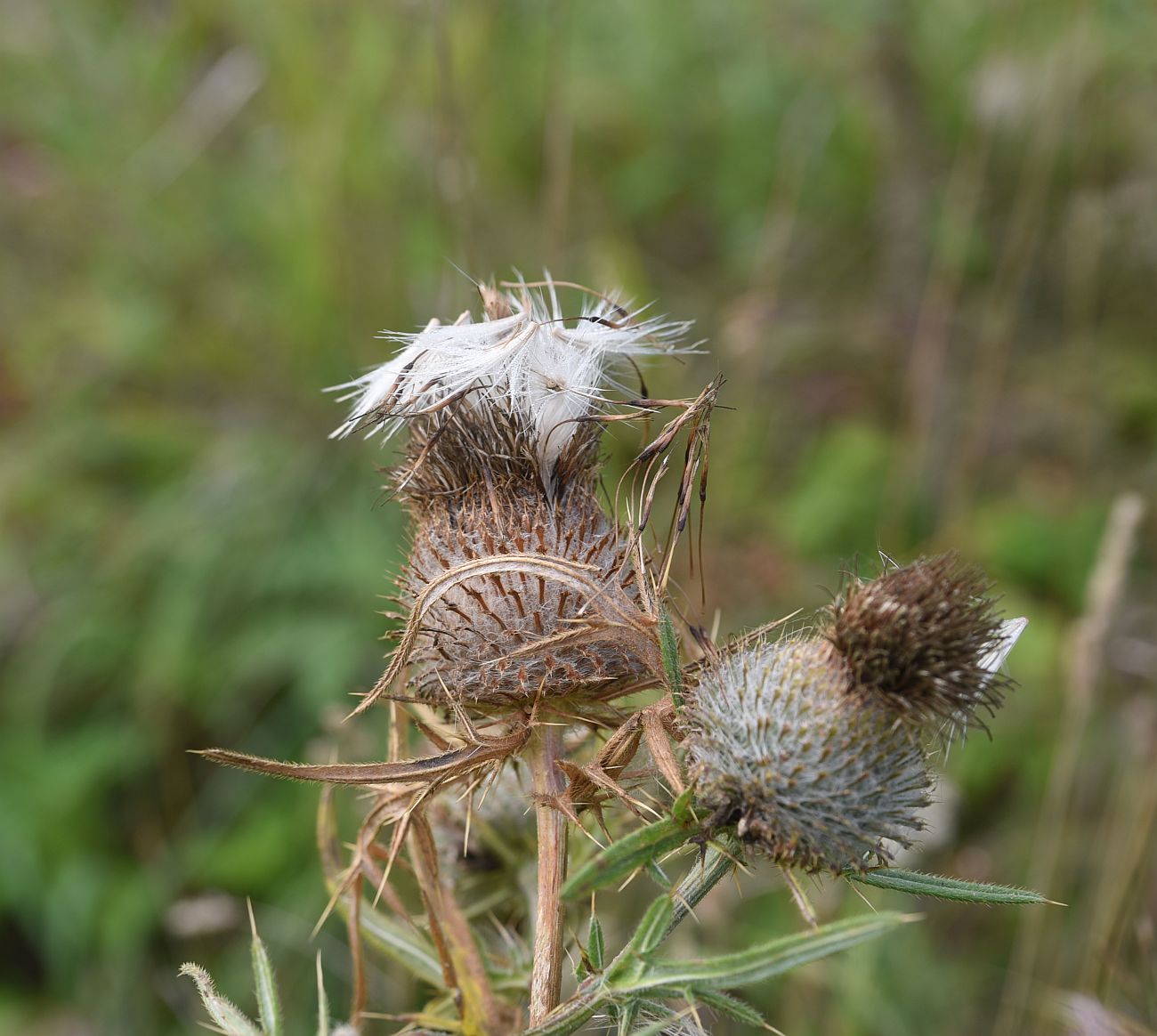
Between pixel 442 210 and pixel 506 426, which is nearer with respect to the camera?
pixel 506 426

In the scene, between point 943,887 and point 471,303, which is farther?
point 471,303

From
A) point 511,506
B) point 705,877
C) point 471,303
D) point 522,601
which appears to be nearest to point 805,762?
point 705,877

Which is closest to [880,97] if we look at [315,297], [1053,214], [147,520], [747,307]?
[1053,214]

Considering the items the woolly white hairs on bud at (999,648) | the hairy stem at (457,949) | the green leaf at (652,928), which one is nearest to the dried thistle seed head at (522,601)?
the hairy stem at (457,949)

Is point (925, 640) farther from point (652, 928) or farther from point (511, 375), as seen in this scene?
point (511, 375)

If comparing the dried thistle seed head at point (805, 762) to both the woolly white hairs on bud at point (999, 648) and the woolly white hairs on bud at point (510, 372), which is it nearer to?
the woolly white hairs on bud at point (999, 648)

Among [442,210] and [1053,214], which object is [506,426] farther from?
[1053,214]

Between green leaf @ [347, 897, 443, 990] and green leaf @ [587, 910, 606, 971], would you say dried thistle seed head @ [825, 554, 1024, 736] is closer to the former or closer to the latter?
green leaf @ [587, 910, 606, 971]
